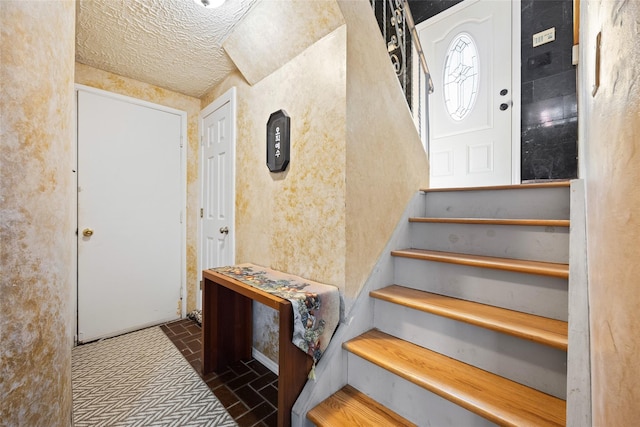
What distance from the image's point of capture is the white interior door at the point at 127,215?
7.61 ft

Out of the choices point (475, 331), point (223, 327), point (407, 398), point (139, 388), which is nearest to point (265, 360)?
point (223, 327)

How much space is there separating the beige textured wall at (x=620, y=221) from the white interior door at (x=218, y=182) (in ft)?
7.33

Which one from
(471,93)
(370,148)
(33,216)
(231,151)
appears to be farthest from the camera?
(471,93)

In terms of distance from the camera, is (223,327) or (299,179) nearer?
(299,179)

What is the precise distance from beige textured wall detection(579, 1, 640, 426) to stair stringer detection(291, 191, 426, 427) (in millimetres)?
964

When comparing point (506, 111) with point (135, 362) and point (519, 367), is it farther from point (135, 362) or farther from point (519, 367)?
point (135, 362)

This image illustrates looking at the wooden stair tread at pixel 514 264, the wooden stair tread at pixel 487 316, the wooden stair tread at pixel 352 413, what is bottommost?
the wooden stair tread at pixel 352 413

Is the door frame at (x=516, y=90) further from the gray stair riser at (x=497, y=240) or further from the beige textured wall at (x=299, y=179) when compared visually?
the beige textured wall at (x=299, y=179)

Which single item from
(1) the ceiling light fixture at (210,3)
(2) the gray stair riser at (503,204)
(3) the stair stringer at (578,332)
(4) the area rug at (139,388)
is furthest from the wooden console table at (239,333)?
(1) the ceiling light fixture at (210,3)

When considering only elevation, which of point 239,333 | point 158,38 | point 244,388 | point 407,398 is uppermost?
point 158,38

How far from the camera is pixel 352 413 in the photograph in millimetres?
1240

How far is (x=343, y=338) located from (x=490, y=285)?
802mm

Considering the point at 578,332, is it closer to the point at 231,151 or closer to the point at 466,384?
the point at 466,384

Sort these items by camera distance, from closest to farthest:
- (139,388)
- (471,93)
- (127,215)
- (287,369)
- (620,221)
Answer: (620,221), (287,369), (139,388), (127,215), (471,93)
